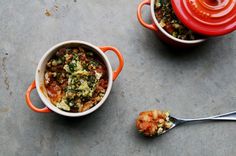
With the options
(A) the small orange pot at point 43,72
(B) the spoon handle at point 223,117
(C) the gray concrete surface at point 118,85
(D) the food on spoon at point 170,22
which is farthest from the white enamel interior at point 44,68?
(B) the spoon handle at point 223,117

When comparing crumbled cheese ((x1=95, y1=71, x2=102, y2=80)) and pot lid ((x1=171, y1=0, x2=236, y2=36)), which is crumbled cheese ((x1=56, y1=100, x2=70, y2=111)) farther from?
pot lid ((x1=171, y1=0, x2=236, y2=36))

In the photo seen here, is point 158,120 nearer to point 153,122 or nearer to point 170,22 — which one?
point 153,122

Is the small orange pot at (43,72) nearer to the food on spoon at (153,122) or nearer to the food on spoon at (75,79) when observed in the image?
the food on spoon at (75,79)

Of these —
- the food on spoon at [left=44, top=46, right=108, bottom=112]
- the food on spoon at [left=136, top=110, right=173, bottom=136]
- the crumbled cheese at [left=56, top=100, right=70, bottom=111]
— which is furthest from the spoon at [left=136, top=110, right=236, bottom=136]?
the crumbled cheese at [left=56, top=100, right=70, bottom=111]

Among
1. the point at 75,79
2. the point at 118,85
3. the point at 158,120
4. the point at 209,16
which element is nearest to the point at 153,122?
the point at 158,120

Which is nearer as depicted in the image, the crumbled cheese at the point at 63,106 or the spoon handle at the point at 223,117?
the crumbled cheese at the point at 63,106
